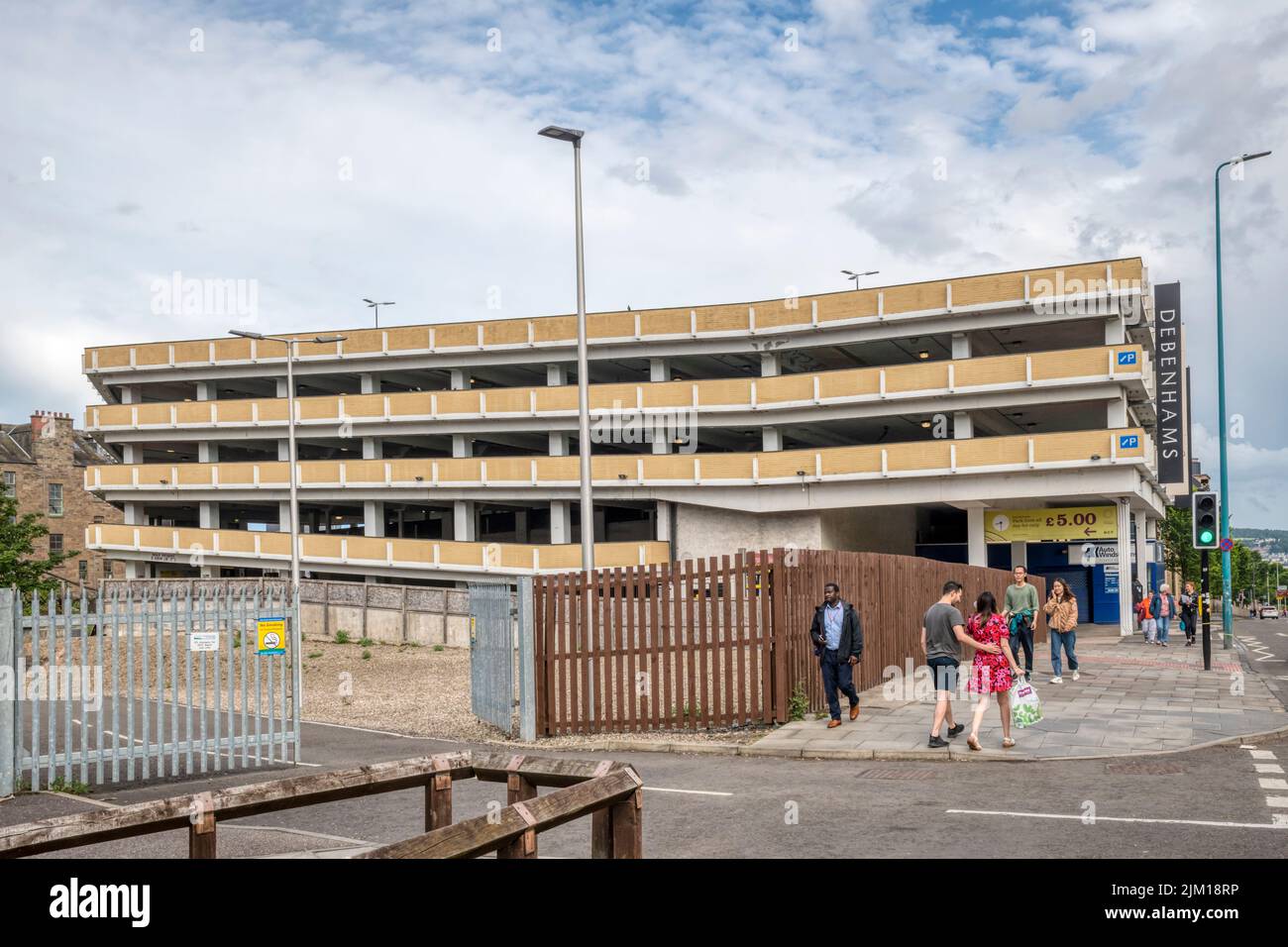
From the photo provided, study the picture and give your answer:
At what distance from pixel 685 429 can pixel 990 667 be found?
1230 inches

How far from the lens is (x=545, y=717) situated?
14703 mm

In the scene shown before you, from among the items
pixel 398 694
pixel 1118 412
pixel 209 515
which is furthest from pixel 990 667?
pixel 209 515

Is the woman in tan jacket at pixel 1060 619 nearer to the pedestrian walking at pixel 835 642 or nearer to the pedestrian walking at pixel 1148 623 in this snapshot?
the pedestrian walking at pixel 835 642

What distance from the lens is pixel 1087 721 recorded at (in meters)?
14.5

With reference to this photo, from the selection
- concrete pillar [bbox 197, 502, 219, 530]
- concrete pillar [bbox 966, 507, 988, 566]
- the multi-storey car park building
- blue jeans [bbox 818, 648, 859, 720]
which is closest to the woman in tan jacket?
blue jeans [bbox 818, 648, 859, 720]

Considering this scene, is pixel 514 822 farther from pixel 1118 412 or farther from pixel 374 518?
pixel 374 518

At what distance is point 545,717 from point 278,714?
634 cm

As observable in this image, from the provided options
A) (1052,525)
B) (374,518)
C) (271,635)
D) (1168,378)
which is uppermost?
(1168,378)

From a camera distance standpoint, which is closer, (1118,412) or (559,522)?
(1118,412)

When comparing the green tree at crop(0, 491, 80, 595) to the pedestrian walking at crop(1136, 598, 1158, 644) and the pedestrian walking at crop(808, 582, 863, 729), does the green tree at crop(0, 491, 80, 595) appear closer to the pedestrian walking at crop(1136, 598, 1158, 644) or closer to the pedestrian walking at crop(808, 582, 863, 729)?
the pedestrian walking at crop(808, 582, 863, 729)

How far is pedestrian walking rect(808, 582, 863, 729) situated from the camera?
13.7 m

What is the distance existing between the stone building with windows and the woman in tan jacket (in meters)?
61.0

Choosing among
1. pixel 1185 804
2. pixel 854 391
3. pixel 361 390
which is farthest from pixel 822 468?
pixel 1185 804
